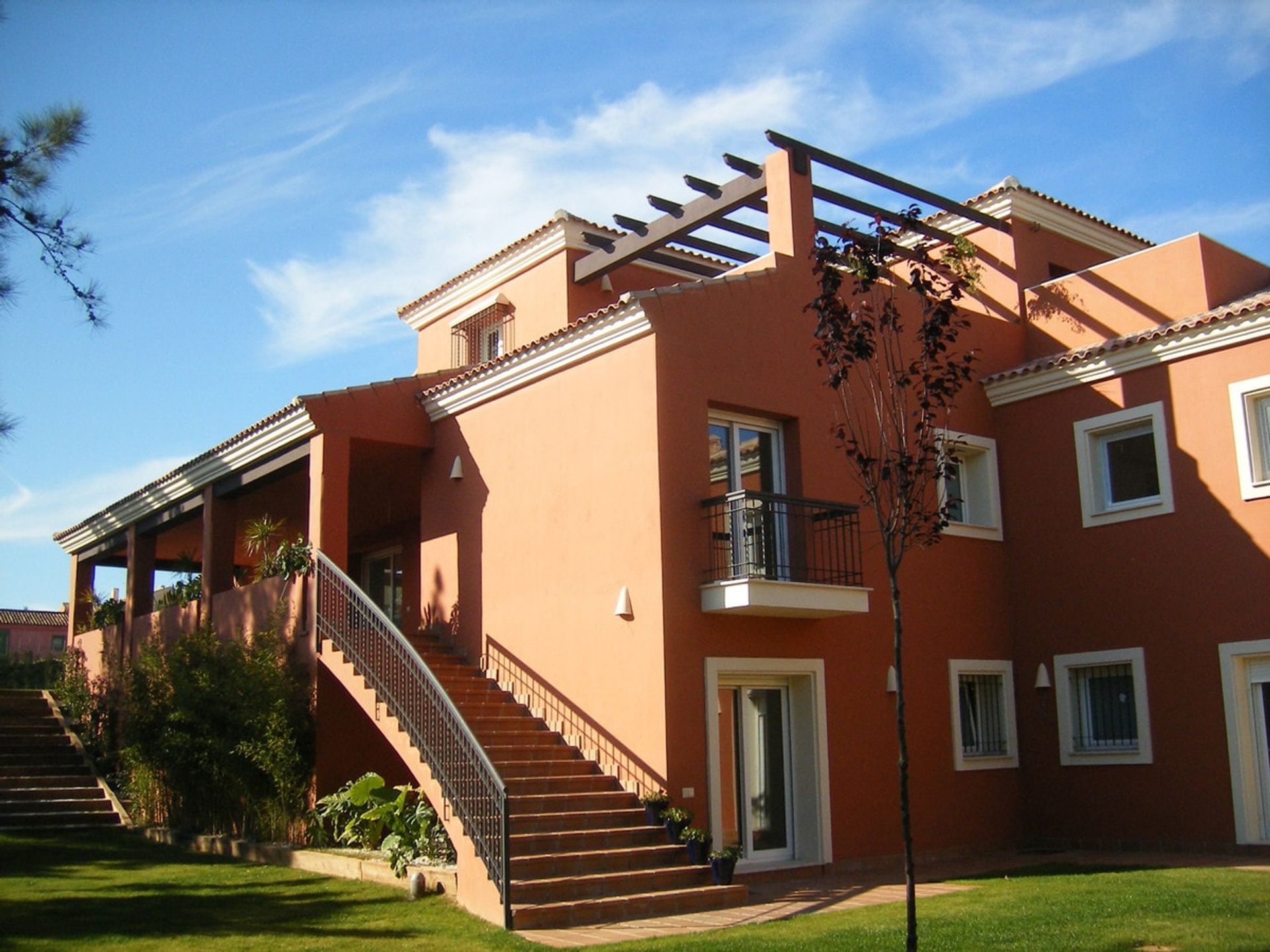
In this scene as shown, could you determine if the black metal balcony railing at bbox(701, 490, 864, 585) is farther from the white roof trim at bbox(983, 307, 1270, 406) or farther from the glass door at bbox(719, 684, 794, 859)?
the white roof trim at bbox(983, 307, 1270, 406)

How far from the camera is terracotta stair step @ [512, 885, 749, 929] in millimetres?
9641

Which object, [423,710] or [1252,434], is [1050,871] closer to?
[1252,434]

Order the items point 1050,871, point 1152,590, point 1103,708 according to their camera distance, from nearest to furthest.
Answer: point 1050,871, point 1152,590, point 1103,708

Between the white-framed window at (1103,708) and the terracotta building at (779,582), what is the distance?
0.11 feet

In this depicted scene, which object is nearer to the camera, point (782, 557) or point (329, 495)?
point (782, 557)

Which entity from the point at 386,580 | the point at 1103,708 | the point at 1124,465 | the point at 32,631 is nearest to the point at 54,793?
the point at 386,580

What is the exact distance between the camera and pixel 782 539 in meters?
13.1

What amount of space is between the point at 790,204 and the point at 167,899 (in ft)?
31.9

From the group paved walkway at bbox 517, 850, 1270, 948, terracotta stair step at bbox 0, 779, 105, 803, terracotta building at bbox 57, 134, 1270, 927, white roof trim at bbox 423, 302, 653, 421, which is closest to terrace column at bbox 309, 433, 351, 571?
terracotta building at bbox 57, 134, 1270, 927

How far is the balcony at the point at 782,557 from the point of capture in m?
12.0

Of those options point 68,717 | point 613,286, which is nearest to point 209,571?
point 68,717

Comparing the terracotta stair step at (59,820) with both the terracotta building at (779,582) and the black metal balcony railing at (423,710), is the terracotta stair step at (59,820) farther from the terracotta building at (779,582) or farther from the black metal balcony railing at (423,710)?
the black metal balcony railing at (423,710)

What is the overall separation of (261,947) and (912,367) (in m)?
6.10

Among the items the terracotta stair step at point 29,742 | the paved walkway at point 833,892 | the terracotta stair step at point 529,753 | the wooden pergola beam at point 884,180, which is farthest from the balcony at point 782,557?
the terracotta stair step at point 29,742
